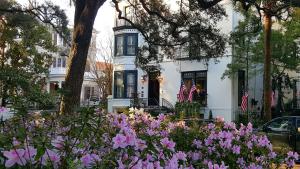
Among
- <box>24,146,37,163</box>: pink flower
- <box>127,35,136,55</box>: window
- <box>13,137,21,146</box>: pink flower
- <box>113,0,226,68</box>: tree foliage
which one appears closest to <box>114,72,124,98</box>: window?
<box>127,35,136,55</box>: window

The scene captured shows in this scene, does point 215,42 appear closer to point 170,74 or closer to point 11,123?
point 11,123

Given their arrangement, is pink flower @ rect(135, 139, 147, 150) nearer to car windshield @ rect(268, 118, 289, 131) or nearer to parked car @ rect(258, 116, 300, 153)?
parked car @ rect(258, 116, 300, 153)

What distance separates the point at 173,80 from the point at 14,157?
121ft

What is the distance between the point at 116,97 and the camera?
4353 centimetres

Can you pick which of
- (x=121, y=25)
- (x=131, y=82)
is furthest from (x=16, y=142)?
(x=121, y=25)

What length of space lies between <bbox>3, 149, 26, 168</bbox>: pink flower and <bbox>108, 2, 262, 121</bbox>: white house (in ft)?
94.2

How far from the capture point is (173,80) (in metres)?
39.4

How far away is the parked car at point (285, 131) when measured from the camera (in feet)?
51.8

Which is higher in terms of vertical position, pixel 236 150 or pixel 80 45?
pixel 80 45

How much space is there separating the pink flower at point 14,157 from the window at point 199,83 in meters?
34.0

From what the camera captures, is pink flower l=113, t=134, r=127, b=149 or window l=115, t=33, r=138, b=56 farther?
window l=115, t=33, r=138, b=56

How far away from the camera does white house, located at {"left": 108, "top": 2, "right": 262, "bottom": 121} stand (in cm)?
3544

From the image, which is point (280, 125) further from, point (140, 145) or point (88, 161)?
point (88, 161)

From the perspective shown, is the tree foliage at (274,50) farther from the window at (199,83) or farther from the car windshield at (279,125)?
the car windshield at (279,125)
